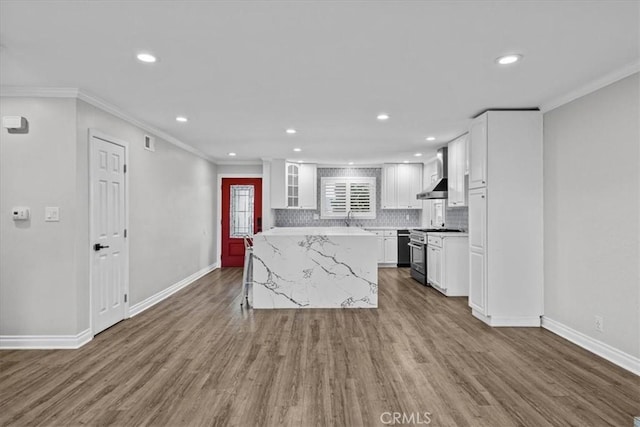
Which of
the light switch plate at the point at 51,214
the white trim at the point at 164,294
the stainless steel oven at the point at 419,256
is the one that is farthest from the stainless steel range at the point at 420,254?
the light switch plate at the point at 51,214

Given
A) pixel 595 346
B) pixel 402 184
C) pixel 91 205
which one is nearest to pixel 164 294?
pixel 91 205

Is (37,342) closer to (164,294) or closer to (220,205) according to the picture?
(164,294)

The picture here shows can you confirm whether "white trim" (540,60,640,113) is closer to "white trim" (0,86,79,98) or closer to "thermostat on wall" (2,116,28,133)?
"white trim" (0,86,79,98)

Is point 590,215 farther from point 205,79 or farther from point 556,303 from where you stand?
point 205,79

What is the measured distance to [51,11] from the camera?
6.81ft

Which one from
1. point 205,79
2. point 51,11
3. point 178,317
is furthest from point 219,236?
point 51,11

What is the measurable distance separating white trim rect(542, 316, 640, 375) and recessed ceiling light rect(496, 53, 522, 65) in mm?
2599

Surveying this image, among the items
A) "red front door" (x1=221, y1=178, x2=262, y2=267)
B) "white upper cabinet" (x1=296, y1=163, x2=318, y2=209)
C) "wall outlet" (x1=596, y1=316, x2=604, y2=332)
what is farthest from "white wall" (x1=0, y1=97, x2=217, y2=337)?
"white upper cabinet" (x1=296, y1=163, x2=318, y2=209)

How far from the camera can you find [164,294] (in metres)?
5.38

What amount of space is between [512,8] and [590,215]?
2295mm

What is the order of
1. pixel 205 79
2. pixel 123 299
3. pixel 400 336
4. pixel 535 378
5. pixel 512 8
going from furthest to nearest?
pixel 123 299
pixel 400 336
pixel 205 79
pixel 535 378
pixel 512 8

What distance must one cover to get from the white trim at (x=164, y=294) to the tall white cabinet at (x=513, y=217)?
436cm

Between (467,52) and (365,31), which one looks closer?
(365,31)

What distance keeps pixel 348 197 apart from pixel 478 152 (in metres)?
4.57
